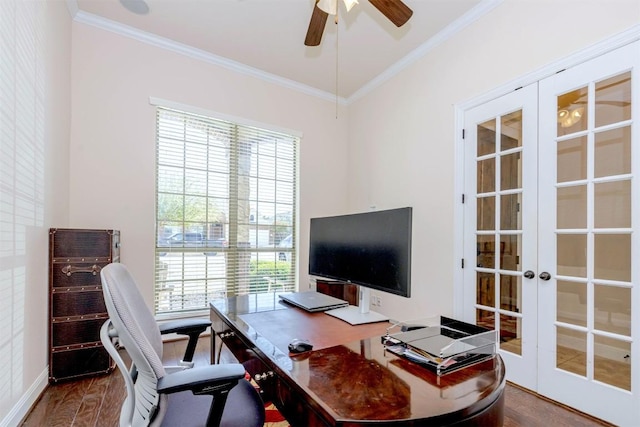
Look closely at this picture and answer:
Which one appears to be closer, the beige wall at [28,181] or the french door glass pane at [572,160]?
the beige wall at [28,181]

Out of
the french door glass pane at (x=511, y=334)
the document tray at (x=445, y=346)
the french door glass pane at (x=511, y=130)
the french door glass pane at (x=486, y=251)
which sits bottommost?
the french door glass pane at (x=511, y=334)

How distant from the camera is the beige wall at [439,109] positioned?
2229mm

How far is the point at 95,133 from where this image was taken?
2.95m

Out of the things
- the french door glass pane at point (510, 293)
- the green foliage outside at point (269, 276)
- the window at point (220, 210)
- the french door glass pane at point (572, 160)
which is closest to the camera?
the french door glass pane at point (572, 160)

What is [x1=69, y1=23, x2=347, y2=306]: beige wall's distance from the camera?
2896 millimetres

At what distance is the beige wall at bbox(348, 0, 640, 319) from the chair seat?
7.22 feet

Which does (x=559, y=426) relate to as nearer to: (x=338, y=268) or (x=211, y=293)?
(x=338, y=268)

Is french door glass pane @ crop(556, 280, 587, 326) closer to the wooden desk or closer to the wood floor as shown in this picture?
the wood floor

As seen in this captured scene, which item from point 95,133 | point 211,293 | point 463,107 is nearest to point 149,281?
point 211,293

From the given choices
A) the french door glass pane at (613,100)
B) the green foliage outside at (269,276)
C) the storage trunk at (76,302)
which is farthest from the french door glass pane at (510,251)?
the storage trunk at (76,302)

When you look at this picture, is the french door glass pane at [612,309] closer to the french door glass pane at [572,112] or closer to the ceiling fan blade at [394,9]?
the french door glass pane at [572,112]

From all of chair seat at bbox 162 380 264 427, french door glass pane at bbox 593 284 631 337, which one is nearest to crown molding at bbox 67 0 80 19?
chair seat at bbox 162 380 264 427

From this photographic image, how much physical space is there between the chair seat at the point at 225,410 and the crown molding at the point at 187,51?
3.29 m

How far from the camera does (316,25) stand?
215 centimetres
